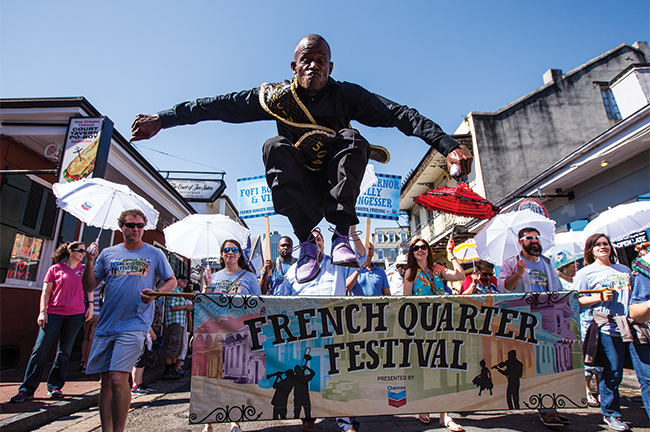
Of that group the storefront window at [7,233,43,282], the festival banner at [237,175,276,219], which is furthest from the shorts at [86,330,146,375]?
the storefront window at [7,233,43,282]

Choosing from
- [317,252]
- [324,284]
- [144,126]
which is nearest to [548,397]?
[324,284]

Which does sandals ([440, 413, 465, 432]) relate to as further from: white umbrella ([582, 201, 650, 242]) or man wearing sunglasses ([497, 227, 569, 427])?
→ white umbrella ([582, 201, 650, 242])

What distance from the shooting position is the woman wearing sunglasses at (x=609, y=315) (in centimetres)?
337

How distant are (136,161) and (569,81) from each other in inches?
773

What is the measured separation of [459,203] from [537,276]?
6.71 meters

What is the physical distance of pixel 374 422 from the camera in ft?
11.5

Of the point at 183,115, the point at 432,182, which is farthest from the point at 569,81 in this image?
the point at 183,115

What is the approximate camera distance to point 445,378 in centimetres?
198

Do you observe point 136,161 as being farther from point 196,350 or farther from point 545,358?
point 545,358

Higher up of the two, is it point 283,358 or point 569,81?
point 569,81

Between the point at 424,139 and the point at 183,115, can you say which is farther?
the point at 183,115

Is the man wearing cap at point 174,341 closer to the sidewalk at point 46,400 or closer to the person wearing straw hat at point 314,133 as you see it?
the sidewalk at point 46,400

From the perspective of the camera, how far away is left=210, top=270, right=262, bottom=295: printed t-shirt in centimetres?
392

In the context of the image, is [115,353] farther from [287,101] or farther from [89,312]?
[89,312]
